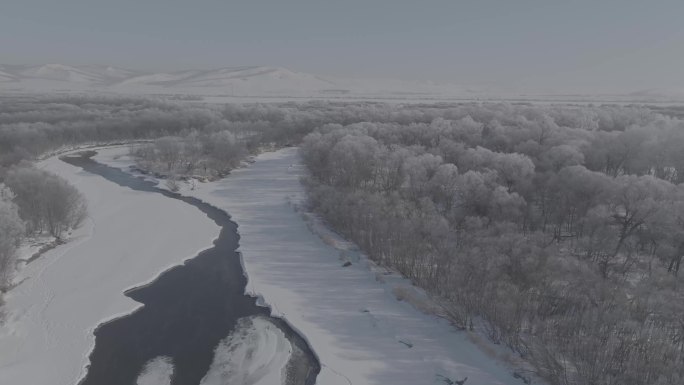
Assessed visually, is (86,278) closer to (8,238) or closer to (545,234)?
(8,238)

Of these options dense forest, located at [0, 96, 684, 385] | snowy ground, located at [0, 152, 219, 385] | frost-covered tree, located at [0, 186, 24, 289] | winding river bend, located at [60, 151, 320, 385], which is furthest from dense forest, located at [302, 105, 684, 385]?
frost-covered tree, located at [0, 186, 24, 289]

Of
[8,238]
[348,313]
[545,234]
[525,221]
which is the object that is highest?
[8,238]

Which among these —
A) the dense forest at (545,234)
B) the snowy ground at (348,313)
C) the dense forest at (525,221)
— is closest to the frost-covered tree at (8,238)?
the dense forest at (525,221)

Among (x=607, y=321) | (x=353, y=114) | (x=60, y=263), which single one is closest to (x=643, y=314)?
(x=607, y=321)

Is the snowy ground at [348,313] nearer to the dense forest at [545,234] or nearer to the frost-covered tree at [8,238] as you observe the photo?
the dense forest at [545,234]

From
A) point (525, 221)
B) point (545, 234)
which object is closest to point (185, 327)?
point (545, 234)

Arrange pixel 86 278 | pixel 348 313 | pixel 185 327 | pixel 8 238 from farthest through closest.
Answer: pixel 86 278 < pixel 8 238 < pixel 348 313 < pixel 185 327

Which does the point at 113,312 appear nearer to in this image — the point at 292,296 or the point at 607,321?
the point at 292,296
